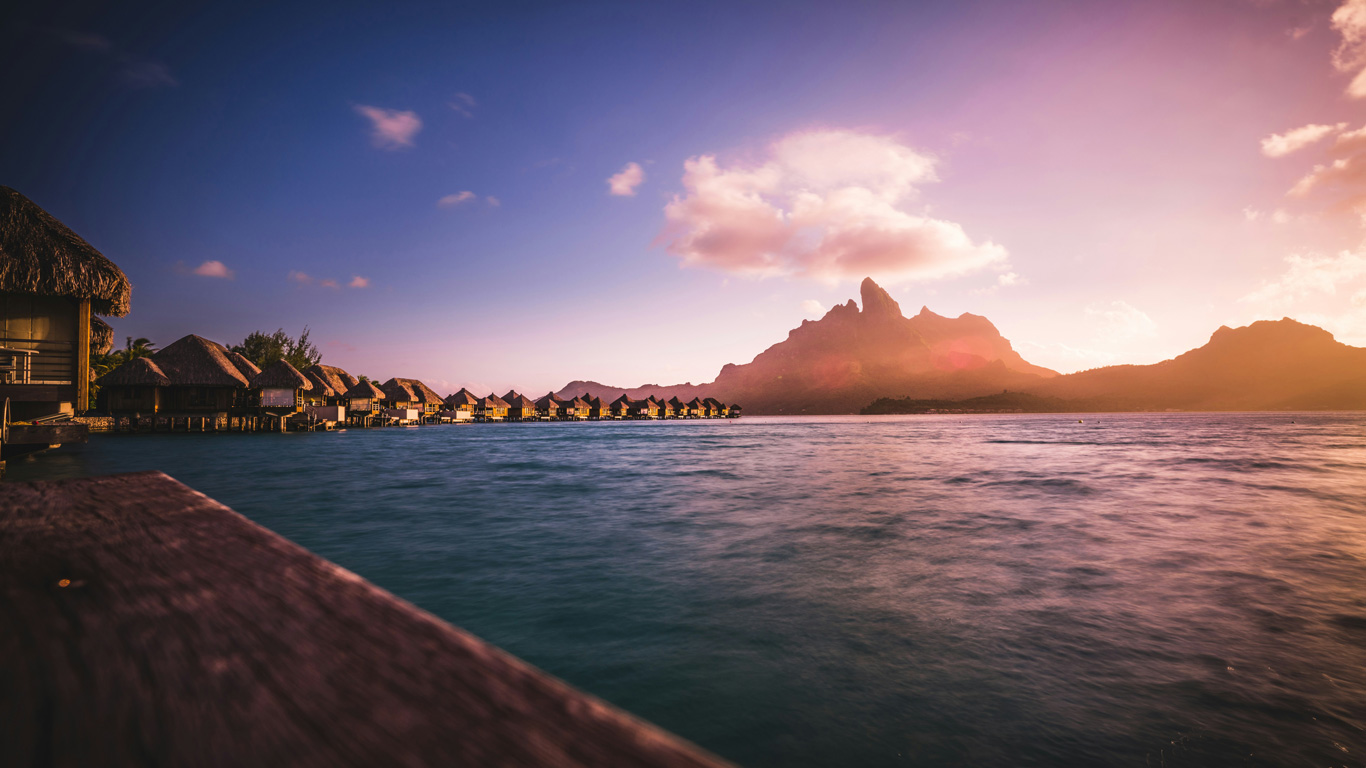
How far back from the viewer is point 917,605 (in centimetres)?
609

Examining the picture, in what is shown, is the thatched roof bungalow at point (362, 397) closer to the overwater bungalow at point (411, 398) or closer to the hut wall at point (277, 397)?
the overwater bungalow at point (411, 398)

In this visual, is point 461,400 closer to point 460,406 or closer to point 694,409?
Answer: point 460,406

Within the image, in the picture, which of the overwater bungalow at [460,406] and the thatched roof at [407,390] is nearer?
the thatched roof at [407,390]

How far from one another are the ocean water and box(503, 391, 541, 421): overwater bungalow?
77706mm

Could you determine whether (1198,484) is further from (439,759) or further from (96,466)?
(96,466)

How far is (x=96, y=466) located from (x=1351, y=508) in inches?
1378

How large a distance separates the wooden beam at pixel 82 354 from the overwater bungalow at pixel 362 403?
40.6 m

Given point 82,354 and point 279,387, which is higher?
point 82,354

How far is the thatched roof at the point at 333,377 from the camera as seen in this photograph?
51.0 meters

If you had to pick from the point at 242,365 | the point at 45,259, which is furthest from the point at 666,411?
the point at 45,259

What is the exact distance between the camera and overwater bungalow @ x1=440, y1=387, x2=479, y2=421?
78.8 m

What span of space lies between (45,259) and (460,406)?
68.7 m

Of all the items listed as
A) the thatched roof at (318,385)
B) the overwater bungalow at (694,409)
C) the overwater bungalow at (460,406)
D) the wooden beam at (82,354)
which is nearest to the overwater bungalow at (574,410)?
the overwater bungalow at (460,406)

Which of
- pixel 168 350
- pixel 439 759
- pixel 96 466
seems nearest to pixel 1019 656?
pixel 439 759
